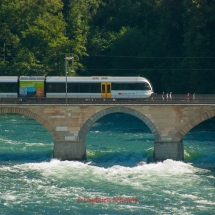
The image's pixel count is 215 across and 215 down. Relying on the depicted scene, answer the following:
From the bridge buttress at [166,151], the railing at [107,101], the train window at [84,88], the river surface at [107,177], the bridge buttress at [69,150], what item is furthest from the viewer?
the train window at [84,88]

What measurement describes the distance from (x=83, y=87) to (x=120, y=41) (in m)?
41.0

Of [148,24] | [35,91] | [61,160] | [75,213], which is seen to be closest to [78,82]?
[35,91]

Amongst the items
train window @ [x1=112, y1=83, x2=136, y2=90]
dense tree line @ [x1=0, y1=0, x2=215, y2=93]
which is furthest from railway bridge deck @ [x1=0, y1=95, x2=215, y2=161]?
dense tree line @ [x1=0, y1=0, x2=215, y2=93]

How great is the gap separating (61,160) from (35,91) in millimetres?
10115

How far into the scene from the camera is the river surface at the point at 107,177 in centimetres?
6097

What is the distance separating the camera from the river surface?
61.0 m

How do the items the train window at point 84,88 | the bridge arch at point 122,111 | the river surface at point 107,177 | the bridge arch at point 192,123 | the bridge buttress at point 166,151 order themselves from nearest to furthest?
the river surface at point 107,177
the bridge arch at point 192,123
the bridge buttress at point 166,151
the bridge arch at point 122,111
the train window at point 84,88

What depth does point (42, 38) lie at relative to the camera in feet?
400

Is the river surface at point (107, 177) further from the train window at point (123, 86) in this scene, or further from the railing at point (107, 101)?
the train window at point (123, 86)

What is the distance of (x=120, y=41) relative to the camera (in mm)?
125250

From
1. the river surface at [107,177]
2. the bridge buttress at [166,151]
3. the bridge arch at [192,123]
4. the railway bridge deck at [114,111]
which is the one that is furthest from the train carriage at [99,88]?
the bridge buttress at [166,151]

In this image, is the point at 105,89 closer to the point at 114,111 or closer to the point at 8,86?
the point at 114,111

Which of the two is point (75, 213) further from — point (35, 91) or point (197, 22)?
point (197, 22)

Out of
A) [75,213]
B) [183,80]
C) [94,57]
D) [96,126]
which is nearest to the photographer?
[75,213]
